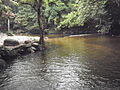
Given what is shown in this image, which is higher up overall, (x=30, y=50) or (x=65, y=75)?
(x=30, y=50)

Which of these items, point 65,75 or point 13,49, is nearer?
point 65,75

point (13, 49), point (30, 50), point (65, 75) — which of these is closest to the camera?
point (65, 75)

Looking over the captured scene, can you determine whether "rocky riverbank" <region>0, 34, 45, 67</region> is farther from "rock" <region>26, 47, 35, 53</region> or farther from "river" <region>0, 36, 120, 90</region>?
"river" <region>0, 36, 120, 90</region>

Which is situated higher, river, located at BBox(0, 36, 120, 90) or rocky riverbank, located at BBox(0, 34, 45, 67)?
rocky riverbank, located at BBox(0, 34, 45, 67)

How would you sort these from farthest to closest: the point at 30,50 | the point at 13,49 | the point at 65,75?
the point at 30,50, the point at 13,49, the point at 65,75

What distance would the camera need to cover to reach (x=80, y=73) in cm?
1127

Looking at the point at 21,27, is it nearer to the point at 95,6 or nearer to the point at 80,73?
the point at 95,6

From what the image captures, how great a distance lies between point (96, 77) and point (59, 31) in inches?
1300

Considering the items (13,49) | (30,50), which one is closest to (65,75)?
(13,49)

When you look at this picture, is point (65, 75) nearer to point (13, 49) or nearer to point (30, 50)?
point (13, 49)

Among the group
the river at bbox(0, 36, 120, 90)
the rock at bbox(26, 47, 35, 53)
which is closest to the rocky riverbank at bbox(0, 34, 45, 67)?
the rock at bbox(26, 47, 35, 53)

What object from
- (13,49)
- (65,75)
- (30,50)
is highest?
(13,49)

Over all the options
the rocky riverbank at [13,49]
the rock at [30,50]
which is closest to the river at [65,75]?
the rocky riverbank at [13,49]

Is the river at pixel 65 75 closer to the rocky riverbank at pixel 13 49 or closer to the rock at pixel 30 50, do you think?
the rocky riverbank at pixel 13 49
